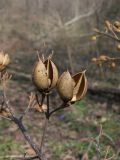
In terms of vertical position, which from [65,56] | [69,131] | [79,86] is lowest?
[69,131]

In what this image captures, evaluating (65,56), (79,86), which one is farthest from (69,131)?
(65,56)

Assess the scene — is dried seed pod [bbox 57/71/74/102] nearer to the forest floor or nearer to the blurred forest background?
the blurred forest background

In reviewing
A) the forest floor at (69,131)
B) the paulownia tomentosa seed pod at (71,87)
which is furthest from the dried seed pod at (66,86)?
the forest floor at (69,131)

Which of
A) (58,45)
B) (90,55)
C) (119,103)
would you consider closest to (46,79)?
(119,103)

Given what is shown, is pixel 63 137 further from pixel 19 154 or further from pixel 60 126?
pixel 19 154

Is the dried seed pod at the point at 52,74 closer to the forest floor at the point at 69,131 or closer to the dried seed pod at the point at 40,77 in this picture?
the dried seed pod at the point at 40,77

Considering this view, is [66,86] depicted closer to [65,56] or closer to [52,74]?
[52,74]

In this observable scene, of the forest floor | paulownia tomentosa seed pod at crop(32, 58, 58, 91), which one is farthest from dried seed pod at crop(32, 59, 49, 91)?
the forest floor
